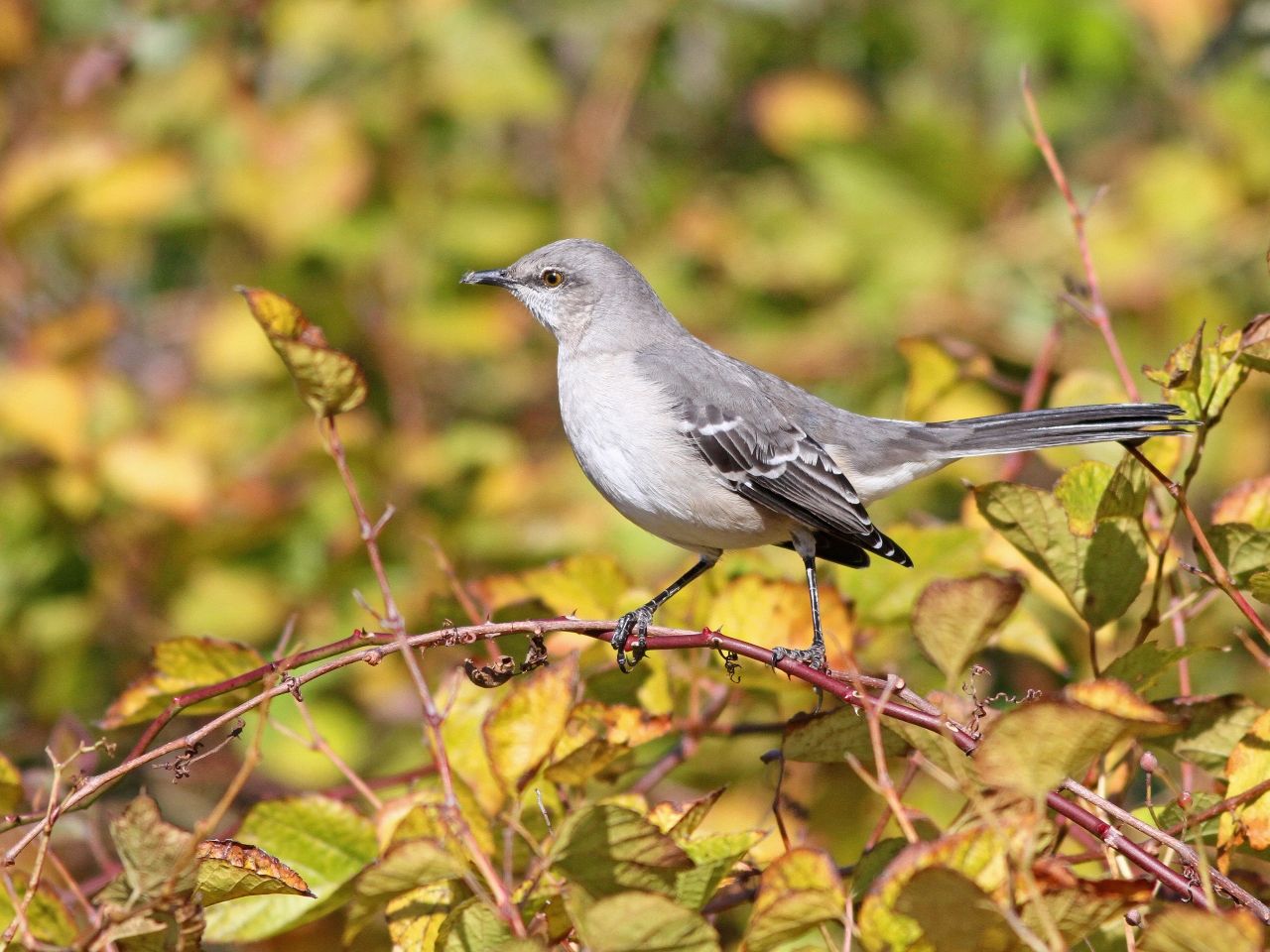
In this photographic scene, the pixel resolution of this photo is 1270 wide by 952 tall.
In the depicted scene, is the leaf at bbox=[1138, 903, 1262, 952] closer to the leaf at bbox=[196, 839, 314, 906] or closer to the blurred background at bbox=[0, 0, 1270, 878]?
the leaf at bbox=[196, 839, 314, 906]

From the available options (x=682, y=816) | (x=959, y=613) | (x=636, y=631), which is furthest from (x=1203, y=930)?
(x=636, y=631)

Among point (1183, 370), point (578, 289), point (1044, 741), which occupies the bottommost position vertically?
point (578, 289)

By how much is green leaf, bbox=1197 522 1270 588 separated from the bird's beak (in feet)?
10.4

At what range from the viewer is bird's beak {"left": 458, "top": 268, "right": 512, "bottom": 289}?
5.04 meters

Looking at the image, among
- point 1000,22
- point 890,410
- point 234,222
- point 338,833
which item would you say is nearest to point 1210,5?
point 1000,22

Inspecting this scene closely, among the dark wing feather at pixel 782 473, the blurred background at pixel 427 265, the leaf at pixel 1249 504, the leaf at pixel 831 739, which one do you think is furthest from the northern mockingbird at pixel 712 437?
the leaf at pixel 831 739

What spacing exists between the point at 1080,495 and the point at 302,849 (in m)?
1.62

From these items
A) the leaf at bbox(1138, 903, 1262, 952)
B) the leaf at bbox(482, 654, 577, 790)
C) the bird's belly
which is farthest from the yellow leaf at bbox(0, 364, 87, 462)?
the leaf at bbox(1138, 903, 1262, 952)

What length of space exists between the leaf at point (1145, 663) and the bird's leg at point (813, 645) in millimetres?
570

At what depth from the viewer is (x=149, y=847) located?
71.5 inches

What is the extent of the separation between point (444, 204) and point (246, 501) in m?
1.57

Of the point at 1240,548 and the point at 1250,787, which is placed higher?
the point at 1240,548

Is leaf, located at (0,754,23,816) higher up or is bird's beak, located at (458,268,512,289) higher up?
bird's beak, located at (458,268,512,289)

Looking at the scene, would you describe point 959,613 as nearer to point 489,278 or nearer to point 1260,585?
point 1260,585
